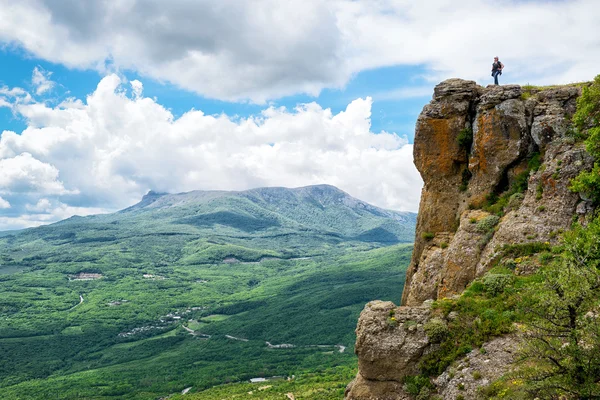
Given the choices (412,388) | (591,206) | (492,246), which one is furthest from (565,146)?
(412,388)

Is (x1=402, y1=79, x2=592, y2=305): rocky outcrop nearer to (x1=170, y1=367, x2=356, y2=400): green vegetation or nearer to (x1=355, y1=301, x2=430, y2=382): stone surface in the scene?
(x1=355, y1=301, x2=430, y2=382): stone surface

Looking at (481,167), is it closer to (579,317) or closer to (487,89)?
(487,89)

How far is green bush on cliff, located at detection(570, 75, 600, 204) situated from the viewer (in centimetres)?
2648

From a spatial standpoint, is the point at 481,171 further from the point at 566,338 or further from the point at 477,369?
the point at 566,338

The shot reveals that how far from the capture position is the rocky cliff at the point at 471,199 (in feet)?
75.5

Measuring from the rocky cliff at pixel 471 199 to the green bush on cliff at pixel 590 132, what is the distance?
0.80m

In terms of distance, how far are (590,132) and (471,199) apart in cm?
→ 1003

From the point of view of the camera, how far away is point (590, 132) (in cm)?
2788

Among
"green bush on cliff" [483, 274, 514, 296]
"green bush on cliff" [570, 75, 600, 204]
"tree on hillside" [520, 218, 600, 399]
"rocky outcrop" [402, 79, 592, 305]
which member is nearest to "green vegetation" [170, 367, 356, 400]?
"rocky outcrop" [402, 79, 592, 305]

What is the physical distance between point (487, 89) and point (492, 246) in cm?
1519

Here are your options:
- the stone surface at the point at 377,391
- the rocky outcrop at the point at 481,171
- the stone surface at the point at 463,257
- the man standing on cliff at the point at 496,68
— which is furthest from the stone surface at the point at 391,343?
the man standing on cliff at the point at 496,68

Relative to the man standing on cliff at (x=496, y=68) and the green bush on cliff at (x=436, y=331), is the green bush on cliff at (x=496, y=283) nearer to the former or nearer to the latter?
the green bush on cliff at (x=436, y=331)

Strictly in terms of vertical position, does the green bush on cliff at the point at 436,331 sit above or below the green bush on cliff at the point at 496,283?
below

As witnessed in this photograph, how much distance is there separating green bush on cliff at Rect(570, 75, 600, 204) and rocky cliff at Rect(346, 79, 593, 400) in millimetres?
802
